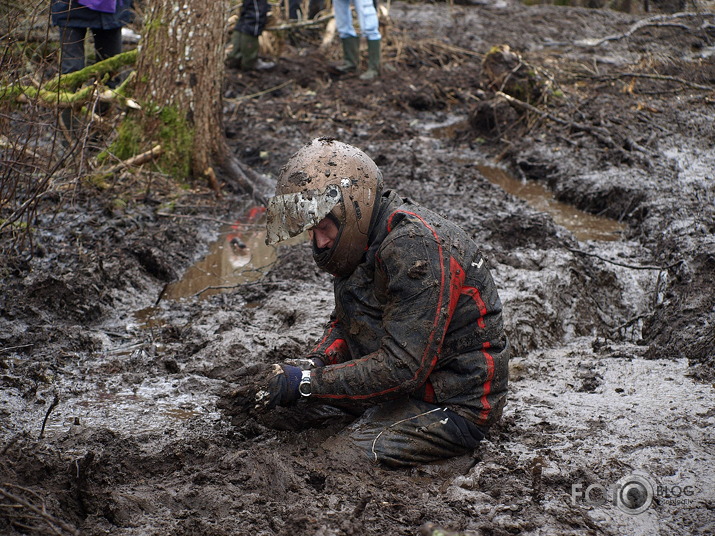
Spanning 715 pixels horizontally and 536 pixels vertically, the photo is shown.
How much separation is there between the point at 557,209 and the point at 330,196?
191 inches

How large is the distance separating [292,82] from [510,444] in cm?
885

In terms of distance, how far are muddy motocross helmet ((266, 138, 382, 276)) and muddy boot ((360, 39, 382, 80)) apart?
843 cm

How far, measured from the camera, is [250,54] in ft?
38.0

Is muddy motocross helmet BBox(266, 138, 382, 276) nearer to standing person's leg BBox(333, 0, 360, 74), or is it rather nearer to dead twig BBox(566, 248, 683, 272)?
dead twig BBox(566, 248, 683, 272)

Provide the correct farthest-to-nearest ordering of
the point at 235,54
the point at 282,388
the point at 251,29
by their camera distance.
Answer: the point at 235,54
the point at 251,29
the point at 282,388

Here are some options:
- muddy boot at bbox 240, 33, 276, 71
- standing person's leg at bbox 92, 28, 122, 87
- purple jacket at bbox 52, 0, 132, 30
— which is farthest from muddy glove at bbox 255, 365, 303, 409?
muddy boot at bbox 240, 33, 276, 71

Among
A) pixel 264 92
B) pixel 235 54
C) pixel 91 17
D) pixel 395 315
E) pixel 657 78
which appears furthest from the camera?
pixel 235 54

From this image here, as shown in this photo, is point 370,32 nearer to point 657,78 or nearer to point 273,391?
point 657,78

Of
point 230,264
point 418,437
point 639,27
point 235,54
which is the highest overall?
point 639,27

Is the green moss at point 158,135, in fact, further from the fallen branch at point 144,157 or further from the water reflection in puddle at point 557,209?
the water reflection in puddle at point 557,209

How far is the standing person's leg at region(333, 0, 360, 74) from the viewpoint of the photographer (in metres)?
11.1

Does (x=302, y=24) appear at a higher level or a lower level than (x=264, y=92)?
higher

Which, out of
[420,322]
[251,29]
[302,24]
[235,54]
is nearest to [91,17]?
[251,29]

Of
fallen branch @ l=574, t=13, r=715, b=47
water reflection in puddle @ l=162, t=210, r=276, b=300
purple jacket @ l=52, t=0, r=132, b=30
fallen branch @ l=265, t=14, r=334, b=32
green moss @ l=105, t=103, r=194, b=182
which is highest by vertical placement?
fallen branch @ l=574, t=13, r=715, b=47
